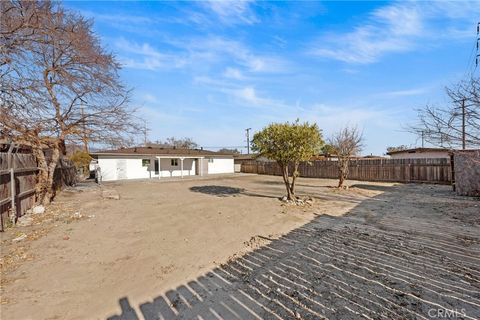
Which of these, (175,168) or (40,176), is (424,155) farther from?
(40,176)

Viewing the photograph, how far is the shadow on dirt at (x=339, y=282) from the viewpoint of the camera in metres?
2.78

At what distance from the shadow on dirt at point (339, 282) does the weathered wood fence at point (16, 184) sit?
5.33 metres

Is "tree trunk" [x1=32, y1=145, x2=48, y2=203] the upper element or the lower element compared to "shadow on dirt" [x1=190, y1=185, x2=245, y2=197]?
upper

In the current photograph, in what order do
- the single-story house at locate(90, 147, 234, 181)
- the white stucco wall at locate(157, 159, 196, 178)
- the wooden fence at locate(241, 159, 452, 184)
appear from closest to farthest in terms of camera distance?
1. the wooden fence at locate(241, 159, 452, 184)
2. the single-story house at locate(90, 147, 234, 181)
3. the white stucco wall at locate(157, 159, 196, 178)

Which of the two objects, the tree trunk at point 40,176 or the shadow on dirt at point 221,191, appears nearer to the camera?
the tree trunk at point 40,176

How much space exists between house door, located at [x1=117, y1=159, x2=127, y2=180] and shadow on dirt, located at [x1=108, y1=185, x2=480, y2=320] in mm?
20537

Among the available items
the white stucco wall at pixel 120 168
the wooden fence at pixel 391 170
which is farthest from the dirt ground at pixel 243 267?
the white stucco wall at pixel 120 168

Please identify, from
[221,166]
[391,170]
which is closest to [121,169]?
[221,166]

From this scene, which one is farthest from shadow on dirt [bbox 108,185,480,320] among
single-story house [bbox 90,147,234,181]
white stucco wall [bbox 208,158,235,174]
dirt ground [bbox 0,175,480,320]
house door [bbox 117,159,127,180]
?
white stucco wall [bbox 208,158,235,174]

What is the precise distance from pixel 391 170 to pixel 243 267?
713 inches

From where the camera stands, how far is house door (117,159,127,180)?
Result: 2230cm

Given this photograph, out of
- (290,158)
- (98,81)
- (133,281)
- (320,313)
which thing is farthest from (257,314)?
(98,81)

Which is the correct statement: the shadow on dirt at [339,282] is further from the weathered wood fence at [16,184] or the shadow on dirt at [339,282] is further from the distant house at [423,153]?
the distant house at [423,153]

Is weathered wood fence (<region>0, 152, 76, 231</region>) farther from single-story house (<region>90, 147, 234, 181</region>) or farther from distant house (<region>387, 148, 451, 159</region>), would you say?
distant house (<region>387, 148, 451, 159</region>)
